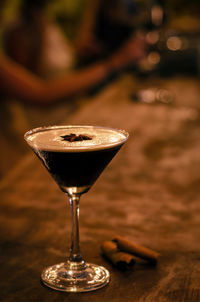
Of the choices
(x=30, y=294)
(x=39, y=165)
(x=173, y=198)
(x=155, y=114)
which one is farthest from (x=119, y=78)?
(x=30, y=294)

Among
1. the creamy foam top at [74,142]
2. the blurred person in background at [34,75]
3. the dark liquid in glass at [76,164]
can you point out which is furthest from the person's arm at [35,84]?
the dark liquid in glass at [76,164]

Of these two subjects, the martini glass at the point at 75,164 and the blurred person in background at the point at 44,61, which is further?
the blurred person in background at the point at 44,61

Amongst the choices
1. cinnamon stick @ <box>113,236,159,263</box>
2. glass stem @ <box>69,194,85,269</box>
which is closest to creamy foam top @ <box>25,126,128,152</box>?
glass stem @ <box>69,194,85,269</box>

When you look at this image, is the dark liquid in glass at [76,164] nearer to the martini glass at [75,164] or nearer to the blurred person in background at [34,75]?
the martini glass at [75,164]

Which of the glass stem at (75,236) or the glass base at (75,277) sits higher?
the glass stem at (75,236)

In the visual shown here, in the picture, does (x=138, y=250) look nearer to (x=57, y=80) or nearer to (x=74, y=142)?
(x=74, y=142)

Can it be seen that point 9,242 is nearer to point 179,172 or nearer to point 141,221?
point 141,221

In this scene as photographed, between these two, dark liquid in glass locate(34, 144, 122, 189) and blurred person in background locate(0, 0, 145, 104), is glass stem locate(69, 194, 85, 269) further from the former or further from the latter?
blurred person in background locate(0, 0, 145, 104)
